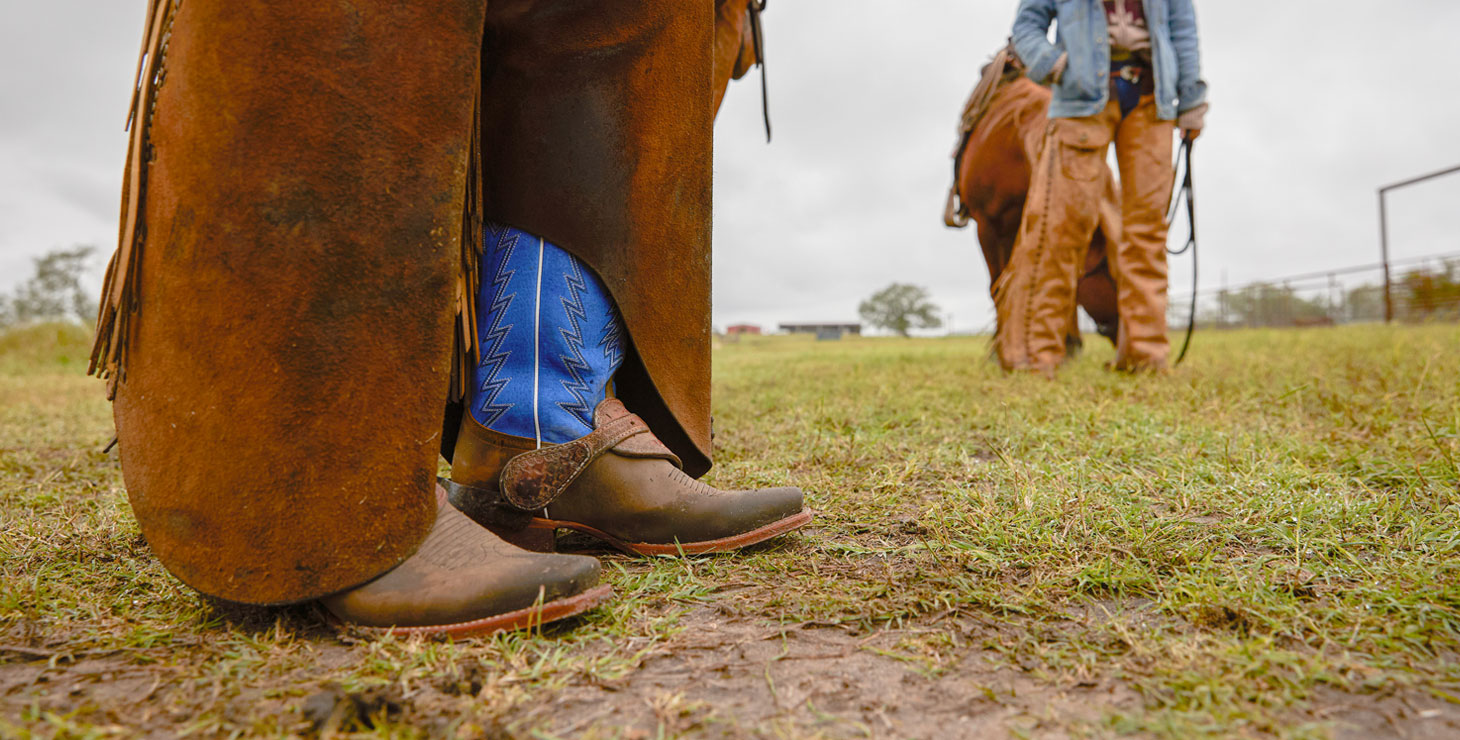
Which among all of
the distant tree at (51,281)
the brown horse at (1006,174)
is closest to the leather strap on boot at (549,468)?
the brown horse at (1006,174)

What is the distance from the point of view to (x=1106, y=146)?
340 cm

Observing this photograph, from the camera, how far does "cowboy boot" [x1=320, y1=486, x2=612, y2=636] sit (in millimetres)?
779

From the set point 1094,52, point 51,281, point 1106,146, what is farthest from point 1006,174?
point 51,281

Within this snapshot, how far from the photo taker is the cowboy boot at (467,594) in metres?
0.78

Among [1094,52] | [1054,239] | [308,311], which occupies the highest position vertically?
[1094,52]

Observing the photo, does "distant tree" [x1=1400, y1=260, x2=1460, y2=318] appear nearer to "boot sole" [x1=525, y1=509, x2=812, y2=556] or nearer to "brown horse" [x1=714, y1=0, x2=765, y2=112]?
"brown horse" [x1=714, y1=0, x2=765, y2=112]

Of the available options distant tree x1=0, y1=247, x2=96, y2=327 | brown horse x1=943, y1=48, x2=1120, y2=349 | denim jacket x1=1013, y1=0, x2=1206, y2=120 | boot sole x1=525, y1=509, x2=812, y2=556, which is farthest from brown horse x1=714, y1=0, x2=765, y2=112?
distant tree x1=0, y1=247, x2=96, y2=327

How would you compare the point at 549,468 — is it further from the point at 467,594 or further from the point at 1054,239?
the point at 1054,239

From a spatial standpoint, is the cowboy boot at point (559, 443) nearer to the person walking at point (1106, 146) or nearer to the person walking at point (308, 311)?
the person walking at point (308, 311)

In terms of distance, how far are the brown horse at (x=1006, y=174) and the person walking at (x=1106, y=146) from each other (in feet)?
0.88

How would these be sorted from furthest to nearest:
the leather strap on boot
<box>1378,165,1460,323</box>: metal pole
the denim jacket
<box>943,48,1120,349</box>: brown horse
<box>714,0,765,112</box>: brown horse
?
<box>1378,165,1460,323</box>: metal pole
<box>943,48,1120,349</box>: brown horse
the denim jacket
<box>714,0,765,112</box>: brown horse
the leather strap on boot

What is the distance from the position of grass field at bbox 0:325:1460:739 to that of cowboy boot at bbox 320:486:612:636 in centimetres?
2

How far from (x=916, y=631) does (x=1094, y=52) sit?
10.7 ft

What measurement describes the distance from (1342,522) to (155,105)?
158 cm
